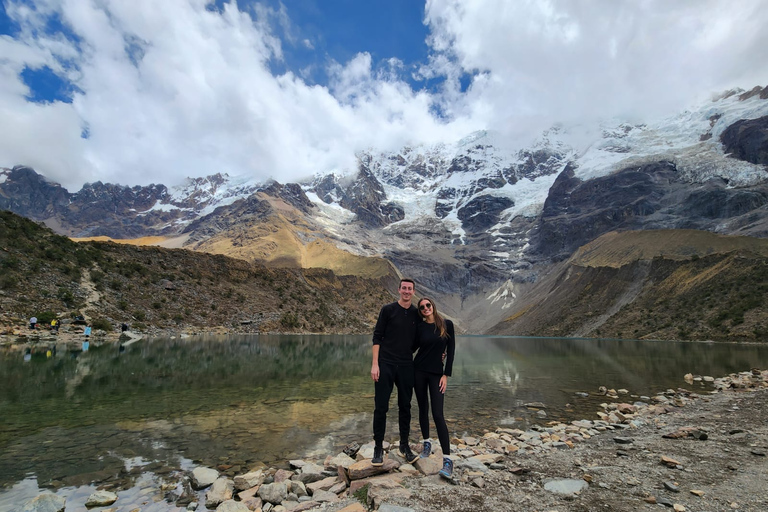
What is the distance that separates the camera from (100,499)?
23.2 ft

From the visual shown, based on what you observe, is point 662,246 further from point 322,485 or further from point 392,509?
point 392,509

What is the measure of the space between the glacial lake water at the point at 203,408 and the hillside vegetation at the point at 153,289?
24.6 m

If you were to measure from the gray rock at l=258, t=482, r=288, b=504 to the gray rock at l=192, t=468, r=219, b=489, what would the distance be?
60.6 inches

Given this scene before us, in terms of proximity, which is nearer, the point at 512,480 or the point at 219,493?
the point at 512,480

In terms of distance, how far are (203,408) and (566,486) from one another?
13.0 metres

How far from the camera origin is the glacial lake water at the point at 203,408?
940 cm

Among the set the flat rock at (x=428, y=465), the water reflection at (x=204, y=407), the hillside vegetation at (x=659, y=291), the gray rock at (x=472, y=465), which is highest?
the hillside vegetation at (x=659, y=291)

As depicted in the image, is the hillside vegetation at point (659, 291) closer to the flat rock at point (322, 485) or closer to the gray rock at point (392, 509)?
the flat rock at point (322, 485)

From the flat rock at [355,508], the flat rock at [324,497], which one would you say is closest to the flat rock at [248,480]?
the flat rock at [324,497]

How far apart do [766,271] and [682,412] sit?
75.1 meters

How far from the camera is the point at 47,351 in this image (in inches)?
1133

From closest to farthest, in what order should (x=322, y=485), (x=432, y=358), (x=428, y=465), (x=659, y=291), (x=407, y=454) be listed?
(x=322, y=485)
(x=428, y=465)
(x=432, y=358)
(x=407, y=454)
(x=659, y=291)

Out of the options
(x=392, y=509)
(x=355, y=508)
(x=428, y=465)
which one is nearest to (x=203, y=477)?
(x=355, y=508)

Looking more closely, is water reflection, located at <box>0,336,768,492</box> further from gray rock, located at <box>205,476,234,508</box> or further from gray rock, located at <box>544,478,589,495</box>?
gray rock, located at <box>544,478,589,495</box>
